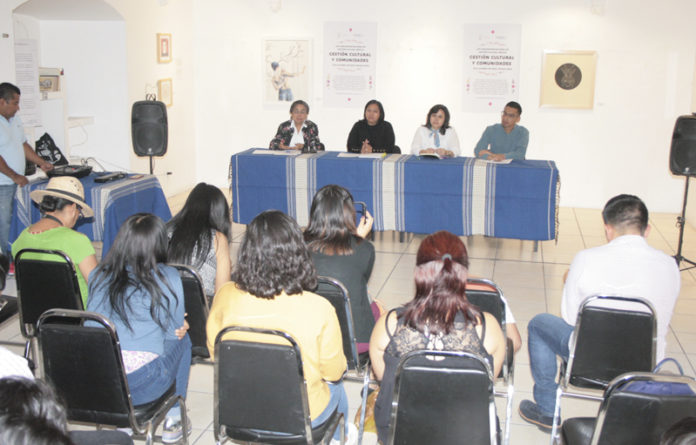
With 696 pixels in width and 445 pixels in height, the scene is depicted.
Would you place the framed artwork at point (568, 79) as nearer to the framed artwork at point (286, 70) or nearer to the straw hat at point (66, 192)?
the framed artwork at point (286, 70)

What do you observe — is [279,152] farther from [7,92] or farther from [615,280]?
[615,280]

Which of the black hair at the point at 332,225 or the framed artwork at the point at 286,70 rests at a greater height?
the framed artwork at the point at 286,70

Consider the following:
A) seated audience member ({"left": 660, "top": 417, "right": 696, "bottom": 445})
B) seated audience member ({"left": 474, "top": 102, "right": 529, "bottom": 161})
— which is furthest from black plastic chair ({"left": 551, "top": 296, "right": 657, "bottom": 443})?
seated audience member ({"left": 474, "top": 102, "right": 529, "bottom": 161})

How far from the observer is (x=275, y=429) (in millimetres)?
2279

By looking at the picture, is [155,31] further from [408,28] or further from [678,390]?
[678,390]

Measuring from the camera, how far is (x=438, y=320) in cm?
214

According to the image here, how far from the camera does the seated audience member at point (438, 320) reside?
2146 millimetres

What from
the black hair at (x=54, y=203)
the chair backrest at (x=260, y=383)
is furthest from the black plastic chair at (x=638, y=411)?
the black hair at (x=54, y=203)

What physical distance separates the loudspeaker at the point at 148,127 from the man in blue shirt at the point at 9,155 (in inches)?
44.1

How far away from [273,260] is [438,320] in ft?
1.98

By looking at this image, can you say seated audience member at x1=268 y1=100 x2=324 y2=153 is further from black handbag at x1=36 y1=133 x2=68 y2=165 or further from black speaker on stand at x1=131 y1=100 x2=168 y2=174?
black handbag at x1=36 y1=133 x2=68 y2=165

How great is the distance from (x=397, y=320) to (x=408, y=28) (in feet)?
21.7

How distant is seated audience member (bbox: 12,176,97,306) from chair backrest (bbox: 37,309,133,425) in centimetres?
84

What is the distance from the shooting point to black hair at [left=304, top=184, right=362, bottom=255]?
306 cm
